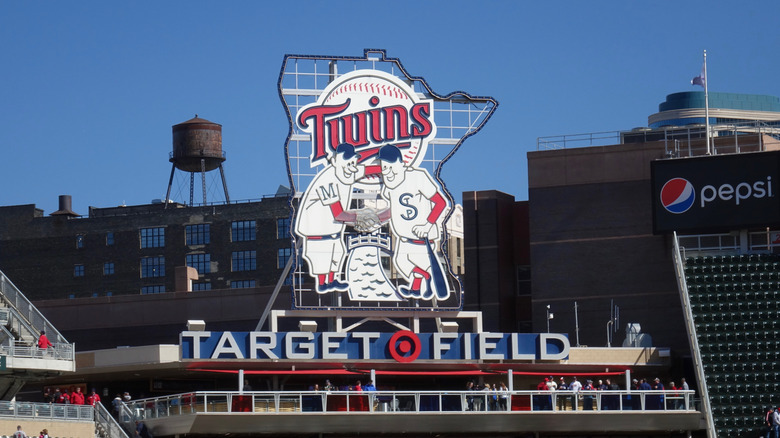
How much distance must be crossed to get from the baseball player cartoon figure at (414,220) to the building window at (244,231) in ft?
196

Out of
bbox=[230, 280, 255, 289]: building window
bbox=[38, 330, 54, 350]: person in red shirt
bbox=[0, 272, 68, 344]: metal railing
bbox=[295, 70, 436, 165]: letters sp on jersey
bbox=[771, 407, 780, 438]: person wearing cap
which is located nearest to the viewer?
bbox=[771, 407, 780, 438]: person wearing cap

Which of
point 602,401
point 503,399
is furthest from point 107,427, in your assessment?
point 602,401

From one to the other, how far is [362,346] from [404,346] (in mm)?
1712

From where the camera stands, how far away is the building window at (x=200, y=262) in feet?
405

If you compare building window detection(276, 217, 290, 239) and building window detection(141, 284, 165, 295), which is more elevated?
building window detection(276, 217, 290, 239)

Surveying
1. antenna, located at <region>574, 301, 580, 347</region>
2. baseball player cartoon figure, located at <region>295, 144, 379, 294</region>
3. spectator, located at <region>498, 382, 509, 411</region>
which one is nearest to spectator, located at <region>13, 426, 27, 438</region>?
baseball player cartoon figure, located at <region>295, 144, 379, 294</region>

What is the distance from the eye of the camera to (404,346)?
62625 mm

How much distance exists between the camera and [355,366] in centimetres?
6300

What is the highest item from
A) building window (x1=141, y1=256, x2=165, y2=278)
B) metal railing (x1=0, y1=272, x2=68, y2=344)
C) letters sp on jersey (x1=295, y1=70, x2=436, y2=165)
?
letters sp on jersey (x1=295, y1=70, x2=436, y2=165)

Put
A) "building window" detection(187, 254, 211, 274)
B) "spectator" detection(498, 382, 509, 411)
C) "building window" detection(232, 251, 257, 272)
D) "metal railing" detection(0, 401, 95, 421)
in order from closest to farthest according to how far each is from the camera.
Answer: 1. "metal railing" detection(0, 401, 95, 421)
2. "spectator" detection(498, 382, 509, 411)
3. "building window" detection(232, 251, 257, 272)
4. "building window" detection(187, 254, 211, 274)

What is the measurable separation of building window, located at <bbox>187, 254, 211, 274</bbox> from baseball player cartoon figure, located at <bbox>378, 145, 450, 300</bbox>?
61063mm

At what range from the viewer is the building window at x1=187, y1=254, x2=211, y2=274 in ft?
405

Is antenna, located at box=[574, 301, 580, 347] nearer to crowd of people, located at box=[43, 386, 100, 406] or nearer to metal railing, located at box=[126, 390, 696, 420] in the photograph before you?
metal railing, located at box=[126, 390, 696, 420]

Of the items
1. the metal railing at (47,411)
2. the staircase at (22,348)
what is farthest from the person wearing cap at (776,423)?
the staircase at (22,348)
